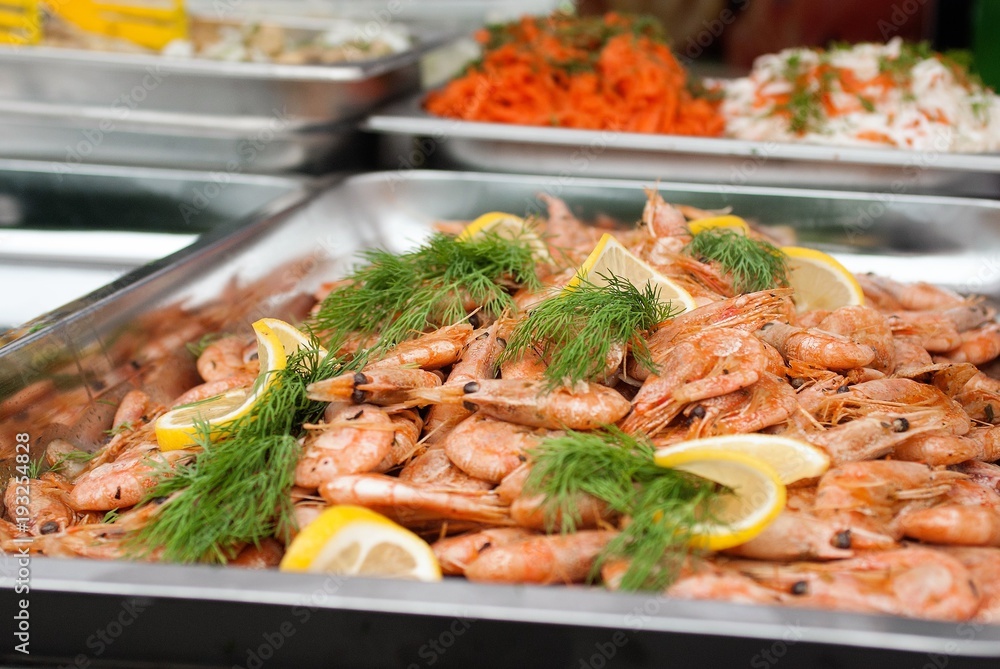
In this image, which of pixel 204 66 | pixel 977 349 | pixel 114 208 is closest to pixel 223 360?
pixel 114 208

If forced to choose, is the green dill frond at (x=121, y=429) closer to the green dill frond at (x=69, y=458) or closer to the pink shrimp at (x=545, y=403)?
the green dill frond at (x=69, y=458)

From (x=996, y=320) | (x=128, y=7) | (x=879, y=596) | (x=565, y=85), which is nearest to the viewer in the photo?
(x=879, y=596)

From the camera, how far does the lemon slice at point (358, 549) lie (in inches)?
60.0

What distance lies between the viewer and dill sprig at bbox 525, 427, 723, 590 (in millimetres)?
1556

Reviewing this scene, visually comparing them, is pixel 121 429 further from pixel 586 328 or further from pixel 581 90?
pixel 581 90

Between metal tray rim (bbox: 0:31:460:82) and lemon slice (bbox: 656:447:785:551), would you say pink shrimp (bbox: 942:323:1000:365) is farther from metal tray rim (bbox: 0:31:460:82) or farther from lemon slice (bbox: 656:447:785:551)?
Answer: metal tray rim (bbox: 0:31:460:82)

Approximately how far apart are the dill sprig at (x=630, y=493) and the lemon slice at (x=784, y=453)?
0.08m

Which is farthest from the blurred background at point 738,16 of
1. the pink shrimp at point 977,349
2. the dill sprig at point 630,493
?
the dill sprig at point 630,493

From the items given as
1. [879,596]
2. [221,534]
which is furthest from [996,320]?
[221,534]

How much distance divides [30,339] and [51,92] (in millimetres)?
2466

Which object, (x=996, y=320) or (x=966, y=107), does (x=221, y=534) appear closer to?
(x=996, y=320)

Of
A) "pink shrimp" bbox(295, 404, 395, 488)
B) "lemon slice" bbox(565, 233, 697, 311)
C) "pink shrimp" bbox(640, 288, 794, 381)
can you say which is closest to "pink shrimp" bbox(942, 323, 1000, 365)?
"pink shrimp" bbox(640, 288, 794, 381)

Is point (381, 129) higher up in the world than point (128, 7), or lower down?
lower down

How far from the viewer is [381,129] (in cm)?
396
